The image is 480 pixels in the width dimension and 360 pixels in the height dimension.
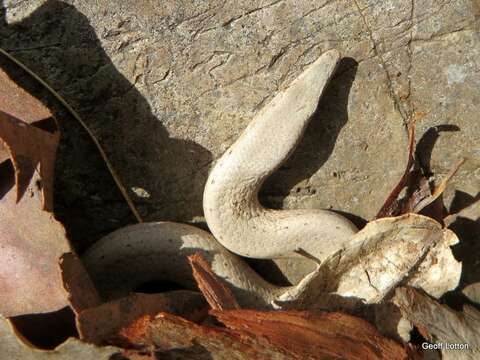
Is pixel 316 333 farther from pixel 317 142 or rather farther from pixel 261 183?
pixel 317 142

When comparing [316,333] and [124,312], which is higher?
[124,312]

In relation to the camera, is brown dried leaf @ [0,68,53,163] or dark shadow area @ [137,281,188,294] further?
dark shadow area @ [137,281,188,294]

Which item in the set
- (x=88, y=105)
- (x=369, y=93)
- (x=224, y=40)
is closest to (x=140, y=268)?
(x=88, y=105)

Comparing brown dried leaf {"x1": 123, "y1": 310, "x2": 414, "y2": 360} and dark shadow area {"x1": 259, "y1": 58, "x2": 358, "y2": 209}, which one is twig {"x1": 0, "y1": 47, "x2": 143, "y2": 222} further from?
brown dried leaf {"x1": 123, "y1": 310, "x2": 414, "y2": 360}

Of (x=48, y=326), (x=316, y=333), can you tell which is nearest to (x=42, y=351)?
(x=48, y=326)

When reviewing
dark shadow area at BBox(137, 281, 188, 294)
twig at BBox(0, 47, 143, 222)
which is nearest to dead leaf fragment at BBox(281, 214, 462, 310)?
dark shadow area at BBox(137, 281, 188, 294)

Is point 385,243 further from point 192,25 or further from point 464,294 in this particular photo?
point 192,25
